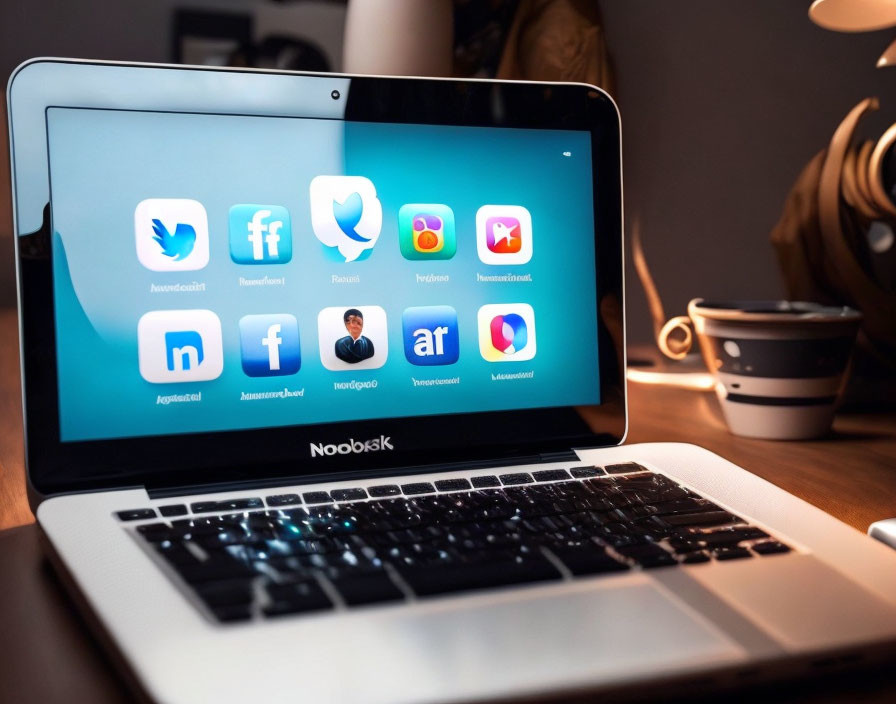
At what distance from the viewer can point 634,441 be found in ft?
2.34

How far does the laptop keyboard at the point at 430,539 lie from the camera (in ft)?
1.12

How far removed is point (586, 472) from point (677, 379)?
49 centimetres

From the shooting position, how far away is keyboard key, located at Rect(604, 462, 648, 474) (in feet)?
1.72

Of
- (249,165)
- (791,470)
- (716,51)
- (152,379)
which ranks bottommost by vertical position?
(791,470)

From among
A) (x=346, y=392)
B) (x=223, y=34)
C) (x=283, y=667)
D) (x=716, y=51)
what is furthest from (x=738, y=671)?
(x=716, y=51)

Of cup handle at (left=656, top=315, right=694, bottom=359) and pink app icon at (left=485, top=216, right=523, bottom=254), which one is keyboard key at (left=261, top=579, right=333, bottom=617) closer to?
pink app icon at (left=485, top=216, right=523, bottom=254)

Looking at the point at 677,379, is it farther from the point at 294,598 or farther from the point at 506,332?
the point at 294,598

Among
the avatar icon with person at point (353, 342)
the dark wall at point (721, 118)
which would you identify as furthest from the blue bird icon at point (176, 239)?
the dark wall at point (721, 118)

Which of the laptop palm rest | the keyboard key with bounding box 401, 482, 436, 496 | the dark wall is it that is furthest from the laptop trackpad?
the dark wall

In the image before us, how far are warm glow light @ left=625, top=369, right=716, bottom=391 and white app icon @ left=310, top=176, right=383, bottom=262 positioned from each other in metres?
0.51

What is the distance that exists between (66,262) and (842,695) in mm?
445

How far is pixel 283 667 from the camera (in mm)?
284

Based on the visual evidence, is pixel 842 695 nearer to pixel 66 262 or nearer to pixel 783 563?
pixel 783 563

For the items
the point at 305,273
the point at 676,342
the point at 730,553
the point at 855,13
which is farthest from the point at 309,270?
the point at 855,13
